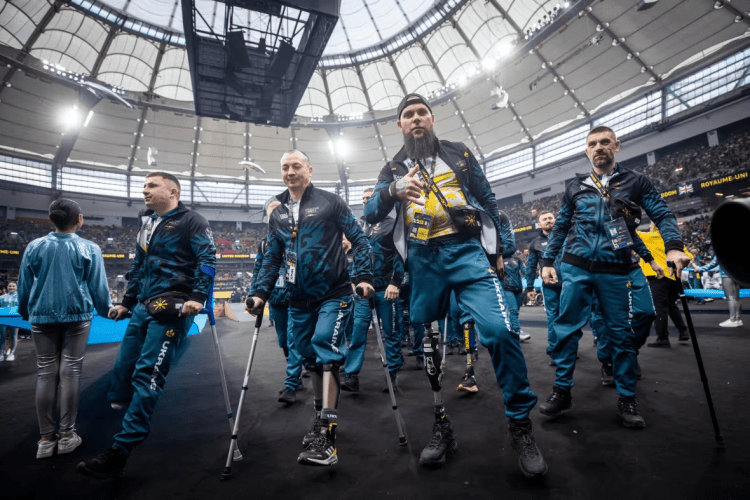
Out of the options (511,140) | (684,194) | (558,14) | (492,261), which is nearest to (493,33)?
(558,14)

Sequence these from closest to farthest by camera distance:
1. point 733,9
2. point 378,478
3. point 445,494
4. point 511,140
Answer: point 445,494 → point 378,478 → point 733,9 → point 511,140

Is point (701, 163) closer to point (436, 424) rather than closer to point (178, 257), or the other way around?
point (436, 424)

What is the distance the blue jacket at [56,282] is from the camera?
252 centimetres

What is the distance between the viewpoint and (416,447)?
2.23 meters

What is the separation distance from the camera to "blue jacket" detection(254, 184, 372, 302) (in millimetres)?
2424

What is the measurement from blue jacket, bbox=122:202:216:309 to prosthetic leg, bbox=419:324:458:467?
1.58m

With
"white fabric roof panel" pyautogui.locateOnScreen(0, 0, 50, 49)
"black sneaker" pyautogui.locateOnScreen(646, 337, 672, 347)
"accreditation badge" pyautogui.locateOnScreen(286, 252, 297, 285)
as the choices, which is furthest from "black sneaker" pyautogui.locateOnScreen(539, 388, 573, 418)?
"white fabric roof panel" pyautogui.locateOnScreen(0, 0, 50, 49)

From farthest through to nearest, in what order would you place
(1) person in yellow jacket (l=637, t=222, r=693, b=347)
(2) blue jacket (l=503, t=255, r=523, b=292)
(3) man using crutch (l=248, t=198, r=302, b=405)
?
(2) blue jacket (l=503, t=255, r=523, b=292) → (1) person in yellow jacket (l=637, t=222, r=693, b=347) → (3) man using crutch (l=248, t=198, r=302, b=405)

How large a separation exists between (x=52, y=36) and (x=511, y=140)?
29.6 m

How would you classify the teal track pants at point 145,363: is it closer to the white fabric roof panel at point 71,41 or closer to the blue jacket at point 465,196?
the blue jacket at point 465,196

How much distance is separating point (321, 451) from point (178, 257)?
167 centimetres

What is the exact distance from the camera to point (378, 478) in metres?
1.87

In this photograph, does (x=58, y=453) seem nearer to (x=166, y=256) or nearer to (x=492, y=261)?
(x=166, y=256)

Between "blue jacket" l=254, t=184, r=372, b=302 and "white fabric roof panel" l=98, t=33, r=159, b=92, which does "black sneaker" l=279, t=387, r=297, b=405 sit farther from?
"white fabric roof panel" l=98, t=33, r=159, b=92
